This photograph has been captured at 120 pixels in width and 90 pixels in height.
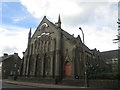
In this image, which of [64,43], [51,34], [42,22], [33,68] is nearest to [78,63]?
[64,43]

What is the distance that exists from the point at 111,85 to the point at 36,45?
86.1 ft

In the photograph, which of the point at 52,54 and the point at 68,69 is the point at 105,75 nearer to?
the point at 68,69

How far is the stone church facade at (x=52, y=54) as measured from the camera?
109 feet

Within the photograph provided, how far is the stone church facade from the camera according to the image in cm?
3338

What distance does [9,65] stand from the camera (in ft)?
194

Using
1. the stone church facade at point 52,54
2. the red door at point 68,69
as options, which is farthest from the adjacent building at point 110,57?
the red door at point 68,69

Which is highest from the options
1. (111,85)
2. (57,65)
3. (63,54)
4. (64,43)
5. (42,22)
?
→ (42,22)

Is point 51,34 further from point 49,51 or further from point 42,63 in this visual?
point 42,63

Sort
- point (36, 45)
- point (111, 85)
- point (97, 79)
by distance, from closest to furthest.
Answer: point (111, 85), point (97, 79), point (36, 45)

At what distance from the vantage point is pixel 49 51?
3753cm

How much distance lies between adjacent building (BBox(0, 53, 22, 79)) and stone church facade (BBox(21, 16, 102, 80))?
16478 mm

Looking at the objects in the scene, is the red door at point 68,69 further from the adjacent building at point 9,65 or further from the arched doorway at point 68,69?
the adjacent building at point 9,65

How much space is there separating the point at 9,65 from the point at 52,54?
30.8 meters

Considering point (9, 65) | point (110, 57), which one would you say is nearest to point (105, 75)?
point (110, 57)
